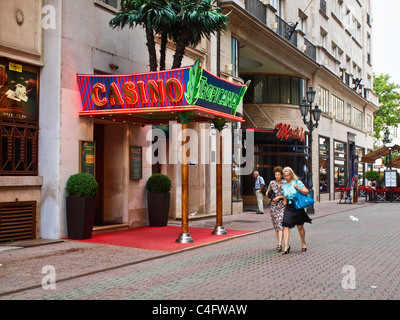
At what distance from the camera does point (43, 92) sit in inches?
492

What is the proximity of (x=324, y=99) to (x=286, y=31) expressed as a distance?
8.46m

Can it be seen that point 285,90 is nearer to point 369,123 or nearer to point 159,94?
point 159,94

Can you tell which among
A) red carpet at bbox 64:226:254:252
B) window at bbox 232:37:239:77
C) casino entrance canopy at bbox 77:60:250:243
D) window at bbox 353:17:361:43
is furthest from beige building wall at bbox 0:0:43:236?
window at bbox 353:17:361:43

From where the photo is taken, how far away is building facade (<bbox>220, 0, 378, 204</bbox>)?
24.4m

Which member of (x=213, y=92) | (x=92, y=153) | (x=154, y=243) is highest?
(x=213, y=92)

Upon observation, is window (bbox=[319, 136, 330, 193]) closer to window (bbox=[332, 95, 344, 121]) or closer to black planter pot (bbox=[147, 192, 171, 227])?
window (bbox=[332, 95, 344, 121])

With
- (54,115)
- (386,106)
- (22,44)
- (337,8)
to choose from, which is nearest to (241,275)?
(54,115)

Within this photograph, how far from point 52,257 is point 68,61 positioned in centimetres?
539

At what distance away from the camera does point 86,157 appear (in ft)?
43.1

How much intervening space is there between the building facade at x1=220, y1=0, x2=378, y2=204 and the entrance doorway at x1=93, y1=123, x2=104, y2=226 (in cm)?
862

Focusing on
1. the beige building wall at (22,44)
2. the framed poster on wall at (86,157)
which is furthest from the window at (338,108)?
the beige building wall at (22,44)

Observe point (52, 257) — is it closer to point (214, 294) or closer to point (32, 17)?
point (214, 294)

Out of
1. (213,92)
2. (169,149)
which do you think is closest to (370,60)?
(169,149)

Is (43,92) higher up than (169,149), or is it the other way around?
(43,92)
